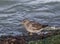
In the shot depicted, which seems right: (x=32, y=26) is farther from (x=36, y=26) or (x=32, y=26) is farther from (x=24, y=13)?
(x=24, y=13)

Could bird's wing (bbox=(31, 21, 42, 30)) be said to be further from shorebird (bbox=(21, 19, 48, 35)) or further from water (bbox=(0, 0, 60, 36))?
water (bbox=(0, 0, 60, 36))

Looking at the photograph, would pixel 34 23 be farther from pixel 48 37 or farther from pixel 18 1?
pixel 18 1

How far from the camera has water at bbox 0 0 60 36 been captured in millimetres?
4555

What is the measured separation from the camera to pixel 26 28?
4465 mm

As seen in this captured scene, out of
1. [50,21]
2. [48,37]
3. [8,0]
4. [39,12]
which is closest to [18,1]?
[8,0]

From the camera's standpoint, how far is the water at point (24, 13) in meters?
4.56

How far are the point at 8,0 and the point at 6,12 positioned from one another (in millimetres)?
768

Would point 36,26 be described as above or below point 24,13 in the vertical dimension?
below

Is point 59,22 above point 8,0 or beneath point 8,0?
beneath

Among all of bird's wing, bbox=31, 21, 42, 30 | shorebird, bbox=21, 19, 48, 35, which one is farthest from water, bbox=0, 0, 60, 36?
bird's wing, bbox=31, 21, 42, 30

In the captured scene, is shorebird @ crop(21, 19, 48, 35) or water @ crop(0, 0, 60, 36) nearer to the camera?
shorebird @ crop(21, 19, 48, 35)

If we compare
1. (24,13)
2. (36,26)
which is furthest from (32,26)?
(24,13)

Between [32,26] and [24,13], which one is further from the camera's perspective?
A: [24,13]

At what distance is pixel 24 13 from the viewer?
16.6ft
